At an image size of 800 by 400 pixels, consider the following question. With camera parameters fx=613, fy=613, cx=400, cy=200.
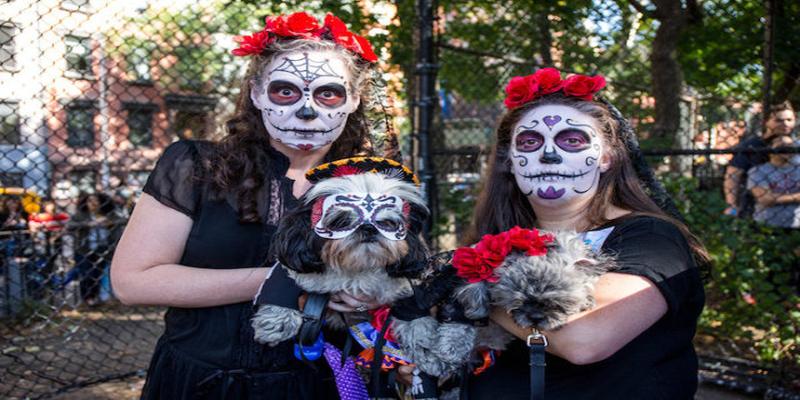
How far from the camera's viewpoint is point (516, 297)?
5.82 ft

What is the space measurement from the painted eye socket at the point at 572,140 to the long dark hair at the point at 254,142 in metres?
0.73

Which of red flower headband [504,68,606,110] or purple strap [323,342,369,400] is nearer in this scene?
purple strap [323,342,369,400]

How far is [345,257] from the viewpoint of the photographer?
6.19ft

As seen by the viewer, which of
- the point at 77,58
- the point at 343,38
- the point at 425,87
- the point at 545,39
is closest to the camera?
the point at 343,38

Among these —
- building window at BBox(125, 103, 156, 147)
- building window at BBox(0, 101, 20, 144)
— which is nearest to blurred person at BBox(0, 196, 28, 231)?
building window at BBox(0, 101, 20, 144)

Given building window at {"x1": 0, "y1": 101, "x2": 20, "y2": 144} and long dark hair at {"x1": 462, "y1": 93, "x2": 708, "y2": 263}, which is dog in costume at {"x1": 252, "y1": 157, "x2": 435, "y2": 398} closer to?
long dark hair at {"x1": 462, "y1": 93, "x2": 708, "y2": 263}

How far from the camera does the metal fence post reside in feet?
12.5

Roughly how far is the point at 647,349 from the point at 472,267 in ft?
1.91

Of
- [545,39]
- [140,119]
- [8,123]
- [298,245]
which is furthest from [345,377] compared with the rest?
[140,119]

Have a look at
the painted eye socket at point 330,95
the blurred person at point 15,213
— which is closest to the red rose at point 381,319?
the painted eye socket at point 330,95

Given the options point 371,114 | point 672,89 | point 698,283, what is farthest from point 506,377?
point 672,89

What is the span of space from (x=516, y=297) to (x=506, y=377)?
1.15 feet

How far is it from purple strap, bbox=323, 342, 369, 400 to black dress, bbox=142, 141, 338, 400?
72 mm

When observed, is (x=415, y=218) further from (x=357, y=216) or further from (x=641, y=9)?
(x=641, y=9)
